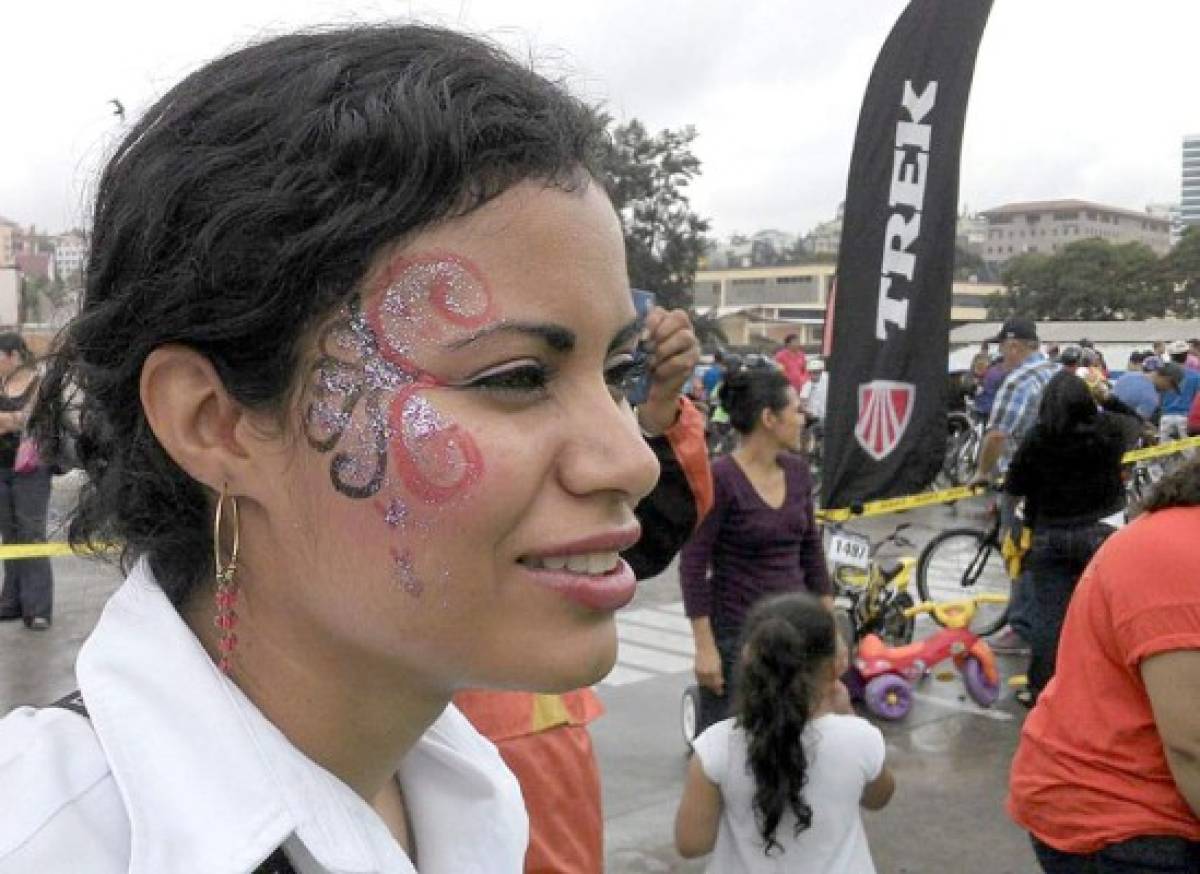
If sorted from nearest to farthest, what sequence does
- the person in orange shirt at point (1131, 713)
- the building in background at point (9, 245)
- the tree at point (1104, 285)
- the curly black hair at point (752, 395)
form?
1. the person in orange shirt at point (1131, 713)
2. the building in background at point (9, 245)
3. the curly black hair at point (752, 395)
4. the tree at point (1104, 285)

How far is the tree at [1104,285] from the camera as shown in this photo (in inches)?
2763

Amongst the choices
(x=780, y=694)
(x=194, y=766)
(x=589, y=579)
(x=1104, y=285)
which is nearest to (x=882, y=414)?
(x=780, y=694)

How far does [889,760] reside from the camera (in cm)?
581

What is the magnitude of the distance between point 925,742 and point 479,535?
Result: 18.0 ft

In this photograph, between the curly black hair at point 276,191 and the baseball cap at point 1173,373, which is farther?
the baseball cap at point 1173,373

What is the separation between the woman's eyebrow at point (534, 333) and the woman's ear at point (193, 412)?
0.73 feet

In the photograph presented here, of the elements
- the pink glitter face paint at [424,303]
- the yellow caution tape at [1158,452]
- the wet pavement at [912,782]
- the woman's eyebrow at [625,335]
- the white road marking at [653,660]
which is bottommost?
the white road marking at [653,660]

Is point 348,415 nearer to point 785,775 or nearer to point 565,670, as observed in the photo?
point 565,670

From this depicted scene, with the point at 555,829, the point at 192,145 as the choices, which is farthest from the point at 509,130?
the point at 555,829

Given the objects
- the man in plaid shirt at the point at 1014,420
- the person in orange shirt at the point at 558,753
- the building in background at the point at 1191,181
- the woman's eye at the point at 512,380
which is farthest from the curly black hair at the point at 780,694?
the building in background at the point at 1191,181

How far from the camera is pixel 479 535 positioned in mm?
1104

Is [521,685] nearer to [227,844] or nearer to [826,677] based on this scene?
[227,844]

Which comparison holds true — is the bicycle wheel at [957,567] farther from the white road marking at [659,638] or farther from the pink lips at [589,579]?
the pink lips at [589,579]

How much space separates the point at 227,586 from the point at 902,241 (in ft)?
16.8
